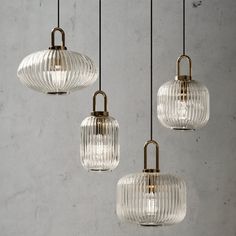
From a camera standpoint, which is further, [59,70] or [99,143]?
[99,143]

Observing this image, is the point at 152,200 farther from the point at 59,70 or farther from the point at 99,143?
the point at 59,70

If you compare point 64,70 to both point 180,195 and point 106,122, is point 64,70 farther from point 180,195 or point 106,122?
point 180,195

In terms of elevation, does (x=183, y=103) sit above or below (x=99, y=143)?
above

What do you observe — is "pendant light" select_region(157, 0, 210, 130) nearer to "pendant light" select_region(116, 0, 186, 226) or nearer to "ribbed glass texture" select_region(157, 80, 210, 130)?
"ribbed glass texture" select_region(157, 80, 210, 130)

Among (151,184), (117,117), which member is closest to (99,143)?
(151,184)

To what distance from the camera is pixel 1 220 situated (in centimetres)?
430

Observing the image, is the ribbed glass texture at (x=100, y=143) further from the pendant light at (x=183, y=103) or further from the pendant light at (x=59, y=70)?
the pendant light at (x=59, y=70)

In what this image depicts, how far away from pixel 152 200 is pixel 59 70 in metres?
0.67

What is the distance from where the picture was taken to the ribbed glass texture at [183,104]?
2814 millimetres

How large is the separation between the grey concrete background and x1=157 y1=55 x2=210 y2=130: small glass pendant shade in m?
1.51

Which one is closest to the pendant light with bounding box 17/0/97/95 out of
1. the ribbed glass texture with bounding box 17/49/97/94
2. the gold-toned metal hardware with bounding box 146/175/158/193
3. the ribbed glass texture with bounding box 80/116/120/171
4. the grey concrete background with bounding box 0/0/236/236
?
the ribbed glass texture with bounding box 17/49/97/94

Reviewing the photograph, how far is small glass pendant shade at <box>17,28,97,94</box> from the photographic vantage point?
2443 mm

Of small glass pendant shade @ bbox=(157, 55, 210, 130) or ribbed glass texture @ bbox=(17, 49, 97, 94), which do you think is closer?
ribbed glass texture @ bbox=(17, 49, 97, 94)

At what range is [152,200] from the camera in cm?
274
